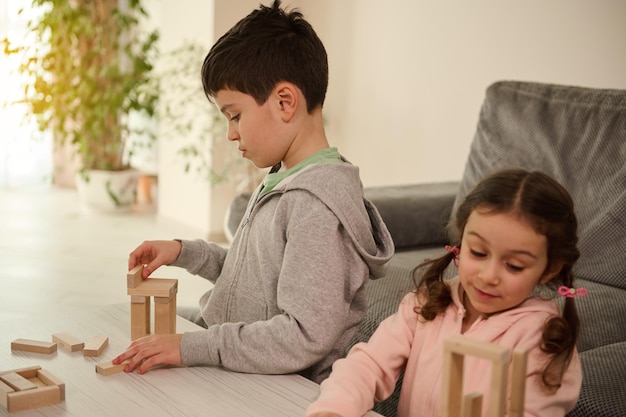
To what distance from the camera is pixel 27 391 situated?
918 millimetres

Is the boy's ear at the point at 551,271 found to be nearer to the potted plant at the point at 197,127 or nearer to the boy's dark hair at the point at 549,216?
the boy's dark hair at the point at 549,216

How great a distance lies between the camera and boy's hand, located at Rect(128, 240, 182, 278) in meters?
1.26

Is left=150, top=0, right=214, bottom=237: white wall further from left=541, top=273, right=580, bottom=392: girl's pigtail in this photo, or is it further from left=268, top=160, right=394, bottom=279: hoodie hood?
left=541, top=273, right=580, bottom=392: girl's pigtail

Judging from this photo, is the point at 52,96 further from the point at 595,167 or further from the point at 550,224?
the point at 550,224

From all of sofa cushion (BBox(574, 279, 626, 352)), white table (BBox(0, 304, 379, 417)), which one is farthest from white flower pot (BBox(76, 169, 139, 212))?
white table (BBox(0, 304, 379, 417))

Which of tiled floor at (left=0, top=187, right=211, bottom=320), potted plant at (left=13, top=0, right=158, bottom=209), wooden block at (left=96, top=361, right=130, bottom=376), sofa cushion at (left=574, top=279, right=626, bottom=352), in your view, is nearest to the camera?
wooden block at (left=96, top=361, right=130, bottom=376)

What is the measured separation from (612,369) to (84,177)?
3808 millimetres

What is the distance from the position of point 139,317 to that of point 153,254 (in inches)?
6.2

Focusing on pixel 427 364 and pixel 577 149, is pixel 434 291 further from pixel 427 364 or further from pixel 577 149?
pixel 577 149

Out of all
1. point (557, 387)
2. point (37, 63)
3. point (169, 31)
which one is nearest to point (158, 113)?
point (169, 31)

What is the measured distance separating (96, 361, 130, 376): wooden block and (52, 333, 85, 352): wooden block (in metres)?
0.09

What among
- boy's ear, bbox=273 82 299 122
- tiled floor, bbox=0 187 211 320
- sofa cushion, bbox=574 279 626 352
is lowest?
tiled floor, bbox=0 187 211 320

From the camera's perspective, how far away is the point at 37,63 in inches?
188

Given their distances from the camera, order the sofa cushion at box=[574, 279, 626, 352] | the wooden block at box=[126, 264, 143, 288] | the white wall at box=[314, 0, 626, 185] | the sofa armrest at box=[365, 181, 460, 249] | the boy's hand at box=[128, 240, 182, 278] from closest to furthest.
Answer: the wooden block at box=[126, 264, 143, 288]
the boy's hand at box=[128, 240, 182, 278]
the sofa cushion at box=[574, 279, 626, 352]
the sofa armrest at box=[365, 181, 460, 249]
the white wall at box=[314, 0, 626, 185]
